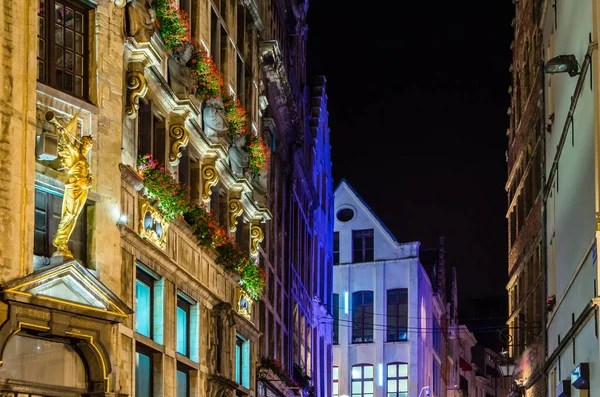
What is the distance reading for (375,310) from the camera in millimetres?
73688

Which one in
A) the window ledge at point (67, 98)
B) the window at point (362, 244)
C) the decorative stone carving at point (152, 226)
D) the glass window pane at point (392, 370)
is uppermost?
Answer: the window at point (362, 244)

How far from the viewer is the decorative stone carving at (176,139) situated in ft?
75.2

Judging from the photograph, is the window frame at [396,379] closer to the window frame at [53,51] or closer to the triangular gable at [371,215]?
the triangular gable at [371,215]

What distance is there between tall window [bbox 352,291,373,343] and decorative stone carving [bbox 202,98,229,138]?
47.5 metres

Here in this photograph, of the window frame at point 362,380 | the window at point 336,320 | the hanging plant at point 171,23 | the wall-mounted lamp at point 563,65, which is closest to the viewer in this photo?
the hanging plant at point 171,23

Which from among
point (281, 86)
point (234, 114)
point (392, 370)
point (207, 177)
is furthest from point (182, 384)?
point (392, 370)

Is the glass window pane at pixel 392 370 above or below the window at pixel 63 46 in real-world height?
below

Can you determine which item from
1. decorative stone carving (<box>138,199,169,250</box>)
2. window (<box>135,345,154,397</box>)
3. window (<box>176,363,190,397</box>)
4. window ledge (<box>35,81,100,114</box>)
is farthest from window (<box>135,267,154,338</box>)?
window ledge (<box>35,81,100,114</box>)

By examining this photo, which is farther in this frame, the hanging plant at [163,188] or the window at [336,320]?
the window at [336,320]

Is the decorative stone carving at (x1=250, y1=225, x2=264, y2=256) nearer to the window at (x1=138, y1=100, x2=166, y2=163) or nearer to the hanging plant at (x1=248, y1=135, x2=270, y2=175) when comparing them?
the hanging plant at (x1=248, y1=135, x2=270, y2=175)

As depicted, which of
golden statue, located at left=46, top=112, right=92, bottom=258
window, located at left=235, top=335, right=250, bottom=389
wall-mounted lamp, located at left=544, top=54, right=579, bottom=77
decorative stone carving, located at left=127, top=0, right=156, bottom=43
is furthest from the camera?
window, located at left=235, top=335, right=250, bottom=389

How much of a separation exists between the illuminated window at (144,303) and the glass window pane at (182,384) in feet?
7.60

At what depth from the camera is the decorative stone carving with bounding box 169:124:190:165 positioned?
2291 centimetres

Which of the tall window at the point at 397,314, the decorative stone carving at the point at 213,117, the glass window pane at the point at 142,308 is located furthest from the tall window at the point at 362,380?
the glass window pane at the point at 142,308
